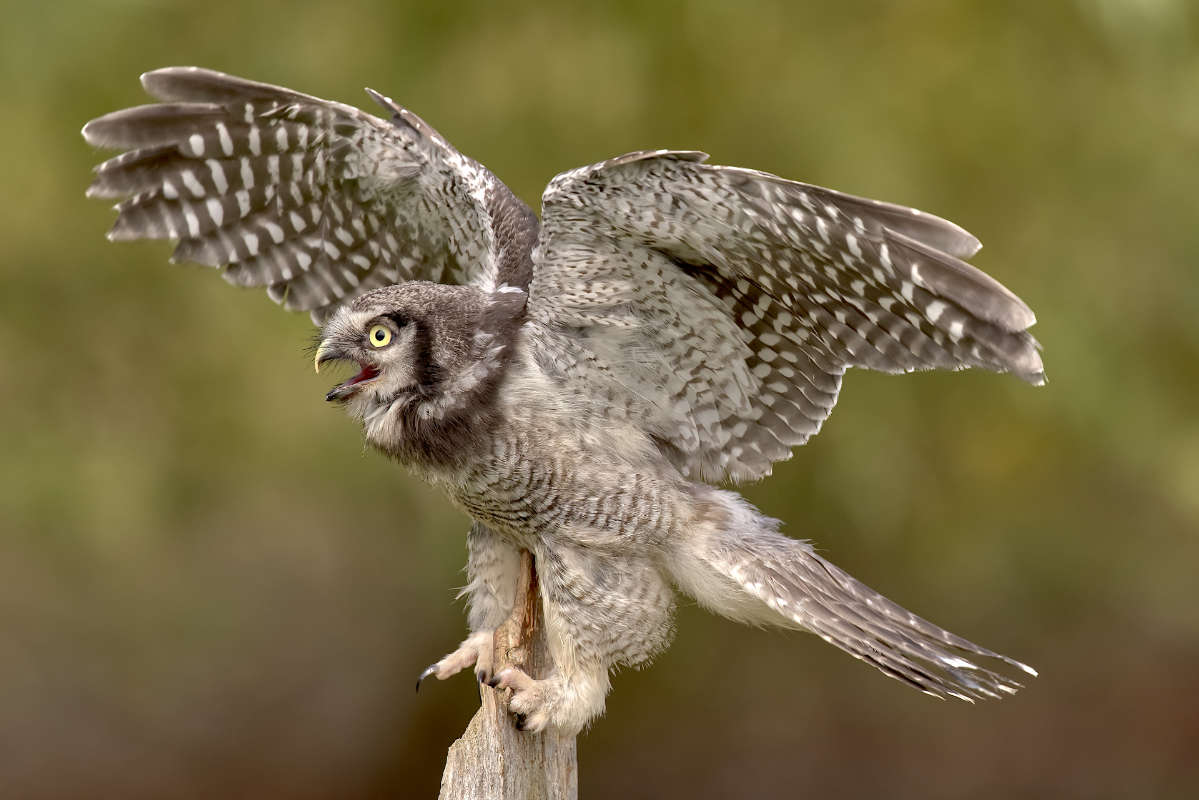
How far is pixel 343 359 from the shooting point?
3.46 m

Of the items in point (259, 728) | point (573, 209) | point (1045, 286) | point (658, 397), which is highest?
point (1045, 286)

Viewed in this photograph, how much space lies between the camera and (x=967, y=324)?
9.68 feet

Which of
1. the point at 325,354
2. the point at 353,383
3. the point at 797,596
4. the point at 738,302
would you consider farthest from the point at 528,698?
the point at 738,302

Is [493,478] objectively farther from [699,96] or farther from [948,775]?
[948,775]

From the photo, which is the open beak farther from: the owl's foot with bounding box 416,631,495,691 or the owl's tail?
the owl's tail

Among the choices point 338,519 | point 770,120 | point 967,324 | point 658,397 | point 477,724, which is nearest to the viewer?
point 967,324

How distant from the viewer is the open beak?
344 cm

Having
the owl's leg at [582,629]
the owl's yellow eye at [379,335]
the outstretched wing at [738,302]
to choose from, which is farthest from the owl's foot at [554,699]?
the owl's yellow eye at [379,335]

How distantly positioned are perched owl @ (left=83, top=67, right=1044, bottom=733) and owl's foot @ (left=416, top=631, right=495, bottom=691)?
0.04 feet

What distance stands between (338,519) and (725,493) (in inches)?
109

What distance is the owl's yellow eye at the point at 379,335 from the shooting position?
343cm

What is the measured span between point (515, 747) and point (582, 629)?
0.36 meters

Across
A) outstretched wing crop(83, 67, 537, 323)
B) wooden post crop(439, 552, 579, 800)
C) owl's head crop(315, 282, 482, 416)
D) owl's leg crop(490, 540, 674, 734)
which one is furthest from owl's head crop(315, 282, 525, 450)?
wooden post crop(439, 552, 579, 800)

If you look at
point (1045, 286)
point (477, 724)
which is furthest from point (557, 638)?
point (1045, 286)
